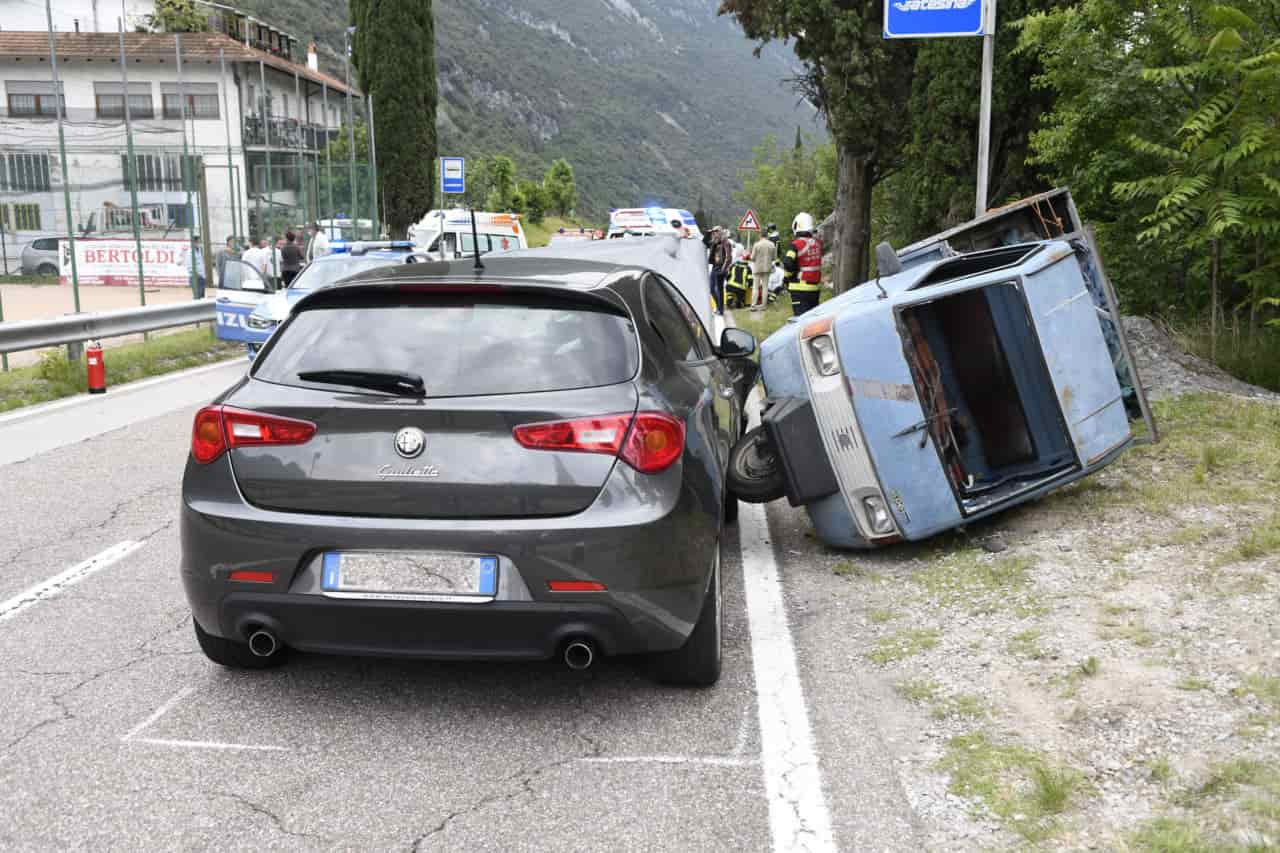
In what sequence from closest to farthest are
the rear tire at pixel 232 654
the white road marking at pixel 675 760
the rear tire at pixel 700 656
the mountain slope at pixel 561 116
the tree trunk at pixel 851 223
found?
the white road marking at pixel 675 760, the rear tire at pixel 700 656, the rear tire at pixel 232 654, the tree trunk at pixel 851 223, the mountain slope at pixel 561 116

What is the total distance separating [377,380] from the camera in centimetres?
443

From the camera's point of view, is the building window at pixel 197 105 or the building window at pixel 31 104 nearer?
the building window at pixel 31 104

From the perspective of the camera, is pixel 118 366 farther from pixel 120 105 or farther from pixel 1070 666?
pixel 120 105

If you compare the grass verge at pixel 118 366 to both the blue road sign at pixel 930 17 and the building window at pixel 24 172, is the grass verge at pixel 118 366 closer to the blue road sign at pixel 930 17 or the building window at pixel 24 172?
the building window at pixel 24 172

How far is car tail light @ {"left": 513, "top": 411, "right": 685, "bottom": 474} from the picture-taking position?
14.0 feet

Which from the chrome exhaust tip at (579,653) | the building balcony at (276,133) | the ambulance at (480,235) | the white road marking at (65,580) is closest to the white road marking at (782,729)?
the chrome exhaust tip at (579,653)

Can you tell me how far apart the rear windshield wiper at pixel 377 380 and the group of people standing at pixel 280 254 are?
16528 mm

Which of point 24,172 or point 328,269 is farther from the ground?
point 24,172

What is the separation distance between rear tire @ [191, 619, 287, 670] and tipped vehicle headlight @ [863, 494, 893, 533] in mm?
3020

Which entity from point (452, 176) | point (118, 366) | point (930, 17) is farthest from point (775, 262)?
point (930, 17)

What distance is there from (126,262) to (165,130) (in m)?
7.91

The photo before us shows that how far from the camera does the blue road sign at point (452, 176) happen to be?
31.8 m

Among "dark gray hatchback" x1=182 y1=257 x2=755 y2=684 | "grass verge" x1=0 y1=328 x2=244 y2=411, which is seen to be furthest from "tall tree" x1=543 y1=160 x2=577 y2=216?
"dark gray hatchback" x1=182 y1=257 x2=755 y2=684

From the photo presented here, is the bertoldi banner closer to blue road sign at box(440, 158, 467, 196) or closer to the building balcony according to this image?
blue road sign at box(440, 158, 467, 196)
